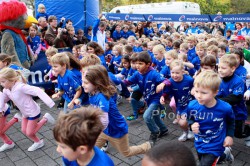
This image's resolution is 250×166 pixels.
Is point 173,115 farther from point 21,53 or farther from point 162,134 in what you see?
point 21,53

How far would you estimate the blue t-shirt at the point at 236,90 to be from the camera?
3.36 m

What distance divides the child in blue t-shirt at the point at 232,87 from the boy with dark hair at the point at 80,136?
7.14 feet

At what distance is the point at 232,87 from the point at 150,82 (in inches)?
50.2

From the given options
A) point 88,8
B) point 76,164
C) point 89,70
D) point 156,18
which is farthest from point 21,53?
point 156,18

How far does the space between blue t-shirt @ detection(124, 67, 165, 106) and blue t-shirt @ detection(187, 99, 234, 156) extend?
4.36 ft

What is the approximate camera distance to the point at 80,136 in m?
1.77

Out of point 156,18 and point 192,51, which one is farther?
point 156,18

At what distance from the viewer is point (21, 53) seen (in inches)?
220

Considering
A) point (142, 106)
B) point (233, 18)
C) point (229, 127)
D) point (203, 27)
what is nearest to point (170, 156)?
point (229, 127)

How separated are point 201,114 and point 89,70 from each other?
1.44 m

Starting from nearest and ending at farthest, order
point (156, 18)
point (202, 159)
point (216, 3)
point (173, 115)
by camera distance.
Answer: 1. point (202, 159)
2. point (173, 115)
3. point (156, 18)
4. point (216, 3)

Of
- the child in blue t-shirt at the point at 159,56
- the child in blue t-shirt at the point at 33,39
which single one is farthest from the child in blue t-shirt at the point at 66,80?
the child in blue t-shirt at the point at 33,39

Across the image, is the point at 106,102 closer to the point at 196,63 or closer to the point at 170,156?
the point at 170,156

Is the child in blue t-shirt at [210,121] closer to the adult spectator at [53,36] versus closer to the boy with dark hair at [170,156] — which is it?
the boy with dark hair at [170,156]
